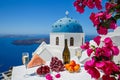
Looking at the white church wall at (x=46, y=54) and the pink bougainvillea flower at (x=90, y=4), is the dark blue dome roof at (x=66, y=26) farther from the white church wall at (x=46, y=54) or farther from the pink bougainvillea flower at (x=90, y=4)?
the pink bougainvillea flower at (x=90, y=4)

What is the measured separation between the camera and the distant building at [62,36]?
14266mm

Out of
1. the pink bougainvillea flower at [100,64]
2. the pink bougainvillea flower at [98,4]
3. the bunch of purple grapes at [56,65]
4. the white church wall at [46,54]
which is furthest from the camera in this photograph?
the white church wall at [46,54]

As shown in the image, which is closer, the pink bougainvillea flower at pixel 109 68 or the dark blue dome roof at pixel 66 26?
the pink bougainvillea flower at pixel 109 68

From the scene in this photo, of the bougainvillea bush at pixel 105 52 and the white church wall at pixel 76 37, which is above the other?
the bougainvillea bush at pixel 105 52

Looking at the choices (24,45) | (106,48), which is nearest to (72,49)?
(106,48)

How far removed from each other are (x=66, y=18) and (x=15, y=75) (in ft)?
34.7

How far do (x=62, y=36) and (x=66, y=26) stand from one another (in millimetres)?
911

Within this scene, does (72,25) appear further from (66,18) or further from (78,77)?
(78,77)

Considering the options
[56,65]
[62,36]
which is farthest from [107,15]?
[62,36]

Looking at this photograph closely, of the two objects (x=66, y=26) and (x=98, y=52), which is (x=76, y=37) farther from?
(x=98, y=52)

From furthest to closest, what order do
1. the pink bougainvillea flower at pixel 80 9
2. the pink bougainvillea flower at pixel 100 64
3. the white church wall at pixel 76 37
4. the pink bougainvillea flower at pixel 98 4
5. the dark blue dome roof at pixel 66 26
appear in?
the dark blue dome roof at pixel 66 26 < the white church wall at pixel 76 37 < the pink bougainvillea flower at pixel 80 9 < the pink bougainvillea flower at pixel 98 4 < the pink bougainvillea flower at pixel 100 64

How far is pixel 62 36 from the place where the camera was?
14.2m

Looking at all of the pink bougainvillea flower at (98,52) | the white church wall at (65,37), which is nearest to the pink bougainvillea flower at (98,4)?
the pink bougainvillea flower at (98,52)

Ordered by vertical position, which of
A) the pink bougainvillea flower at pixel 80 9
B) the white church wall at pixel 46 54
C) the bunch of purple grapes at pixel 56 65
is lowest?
the white church wall at pixel 46 54
